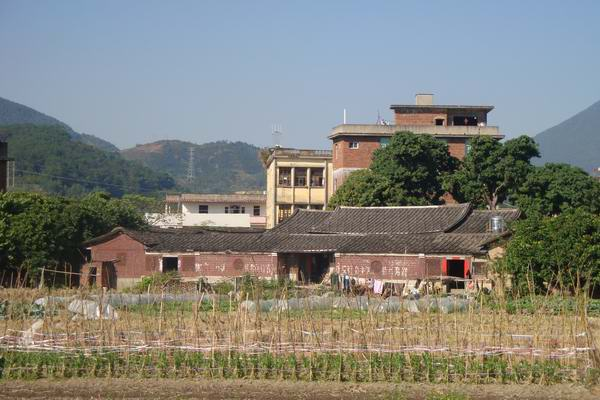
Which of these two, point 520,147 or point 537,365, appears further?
point 520,147

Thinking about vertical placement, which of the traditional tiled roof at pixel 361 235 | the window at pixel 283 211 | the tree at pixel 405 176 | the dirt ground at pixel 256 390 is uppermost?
the tree at pixel 405 176

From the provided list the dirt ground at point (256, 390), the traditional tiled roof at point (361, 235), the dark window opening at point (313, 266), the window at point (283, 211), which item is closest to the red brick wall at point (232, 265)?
the traditional tiled roof at point (361, 235)

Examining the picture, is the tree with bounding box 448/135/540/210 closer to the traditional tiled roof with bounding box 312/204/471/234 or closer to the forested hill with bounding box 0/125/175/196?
the traditional tiled roof with bounding box 312/204/471/234

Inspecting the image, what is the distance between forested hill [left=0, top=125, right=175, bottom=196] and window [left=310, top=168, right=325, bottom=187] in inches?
2305

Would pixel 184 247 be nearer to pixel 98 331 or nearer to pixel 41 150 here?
pixel 98 331

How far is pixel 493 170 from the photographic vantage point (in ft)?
149

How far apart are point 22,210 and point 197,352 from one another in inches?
837

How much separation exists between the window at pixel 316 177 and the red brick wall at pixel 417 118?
5605mm

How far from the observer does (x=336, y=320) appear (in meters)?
22.1

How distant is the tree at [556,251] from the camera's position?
27.2 meters

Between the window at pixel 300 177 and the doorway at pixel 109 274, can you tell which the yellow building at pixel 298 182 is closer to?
the window at pixel 300 177

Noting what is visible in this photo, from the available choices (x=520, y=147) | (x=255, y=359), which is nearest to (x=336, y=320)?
(x=255, y=359)

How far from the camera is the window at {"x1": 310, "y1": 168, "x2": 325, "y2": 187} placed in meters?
60.5

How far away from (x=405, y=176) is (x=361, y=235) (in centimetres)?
907
